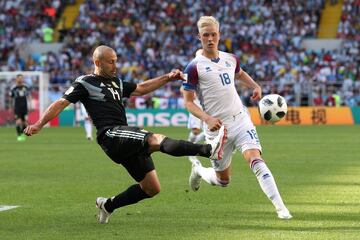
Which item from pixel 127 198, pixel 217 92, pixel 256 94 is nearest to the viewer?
pixel 127 198

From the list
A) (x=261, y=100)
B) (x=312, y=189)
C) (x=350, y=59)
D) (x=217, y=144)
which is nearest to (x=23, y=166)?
(x=312, y=189)

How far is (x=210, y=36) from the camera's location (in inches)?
438

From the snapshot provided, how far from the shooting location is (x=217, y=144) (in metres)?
9.84

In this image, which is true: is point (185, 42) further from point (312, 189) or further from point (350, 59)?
point (312, 189)

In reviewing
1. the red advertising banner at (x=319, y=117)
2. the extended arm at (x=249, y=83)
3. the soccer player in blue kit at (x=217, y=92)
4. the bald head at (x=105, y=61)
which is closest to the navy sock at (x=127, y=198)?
the soccer player in blue kit at (x=217, y=92)

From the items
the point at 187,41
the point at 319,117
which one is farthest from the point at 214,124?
the point at 187,41

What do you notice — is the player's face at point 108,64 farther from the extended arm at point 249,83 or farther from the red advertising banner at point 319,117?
the red advertising banner at point 319,117

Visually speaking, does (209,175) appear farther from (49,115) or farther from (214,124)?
(49,115)

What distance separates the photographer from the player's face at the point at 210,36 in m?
11.1

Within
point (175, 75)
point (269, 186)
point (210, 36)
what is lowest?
point (269, 186)

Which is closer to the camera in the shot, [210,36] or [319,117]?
[210,36]

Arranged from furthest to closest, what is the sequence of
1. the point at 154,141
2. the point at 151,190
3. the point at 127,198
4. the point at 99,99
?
the point at 127,198
the point at 151,190
the point at 99,99
the point at 154,141

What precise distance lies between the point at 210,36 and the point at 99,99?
158cm

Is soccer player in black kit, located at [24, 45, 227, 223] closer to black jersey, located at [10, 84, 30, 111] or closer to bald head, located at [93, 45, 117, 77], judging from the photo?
bald head, located at [93, 45, 117, 77]
